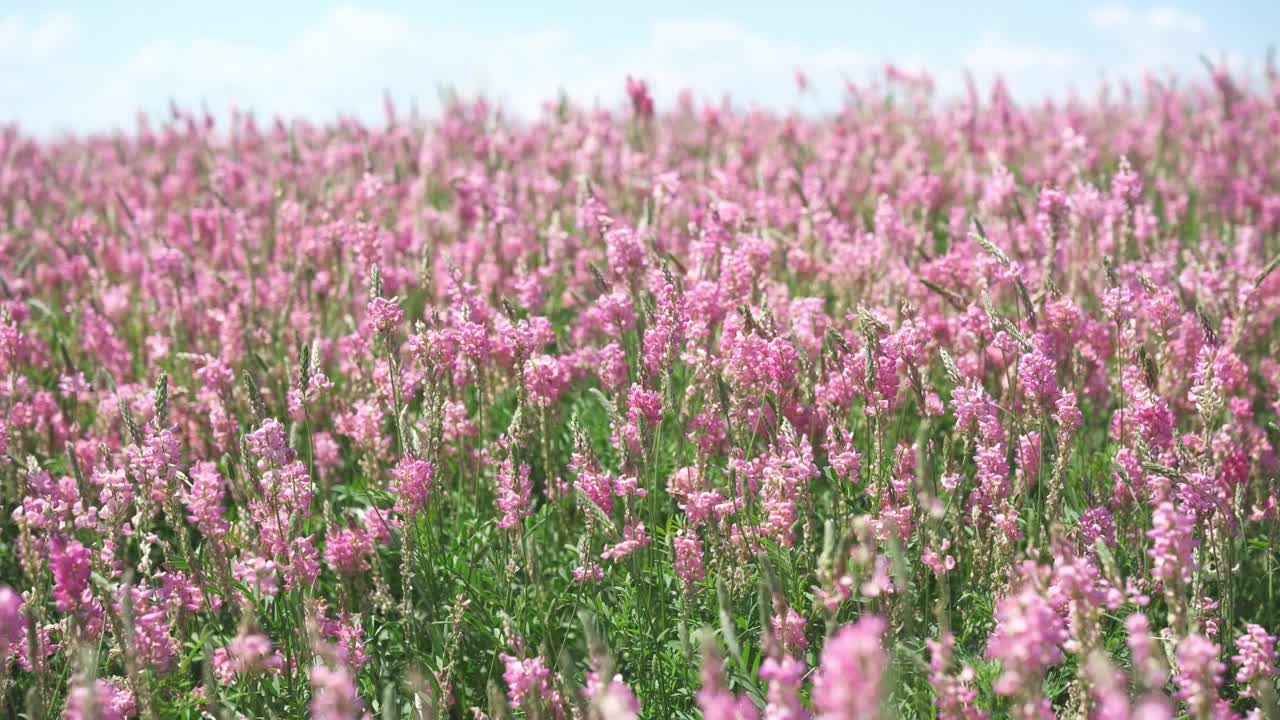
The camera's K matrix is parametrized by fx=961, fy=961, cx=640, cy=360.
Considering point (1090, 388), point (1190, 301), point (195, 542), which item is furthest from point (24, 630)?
point (1190, 301)

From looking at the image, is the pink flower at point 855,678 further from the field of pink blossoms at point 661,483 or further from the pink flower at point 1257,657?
the pink flower at point 1257,657

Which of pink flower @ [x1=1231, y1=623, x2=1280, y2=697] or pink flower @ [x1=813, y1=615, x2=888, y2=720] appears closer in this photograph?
pink flower @ [x1=813, y1=615, x2=888, y2=720]

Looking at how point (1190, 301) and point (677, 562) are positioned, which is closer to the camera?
point (677, 562)

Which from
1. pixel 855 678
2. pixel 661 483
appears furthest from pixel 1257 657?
pixel 661 483

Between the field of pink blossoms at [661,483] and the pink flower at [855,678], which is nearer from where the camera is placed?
the pink flower at [855,678]

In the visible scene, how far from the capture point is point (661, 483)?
4504 mm

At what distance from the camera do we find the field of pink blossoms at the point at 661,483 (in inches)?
102

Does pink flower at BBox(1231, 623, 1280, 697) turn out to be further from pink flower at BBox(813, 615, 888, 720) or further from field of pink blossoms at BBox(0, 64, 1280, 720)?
pink flower at BBox(813, 615, 888, 720)

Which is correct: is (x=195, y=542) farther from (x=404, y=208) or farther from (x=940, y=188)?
(x=940, y=188)

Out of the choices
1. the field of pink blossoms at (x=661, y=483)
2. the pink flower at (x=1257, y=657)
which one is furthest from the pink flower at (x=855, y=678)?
the pink flower at (x=1257, y=657)

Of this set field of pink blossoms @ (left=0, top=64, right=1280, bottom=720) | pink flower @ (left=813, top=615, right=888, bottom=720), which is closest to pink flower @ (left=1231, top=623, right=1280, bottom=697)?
field of pink blossoms @ (left=0, top=64, right=1280, bottom=720)

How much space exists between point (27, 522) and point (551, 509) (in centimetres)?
189

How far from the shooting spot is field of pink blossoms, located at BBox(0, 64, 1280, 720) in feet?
8.48

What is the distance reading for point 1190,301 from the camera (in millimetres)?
5047
